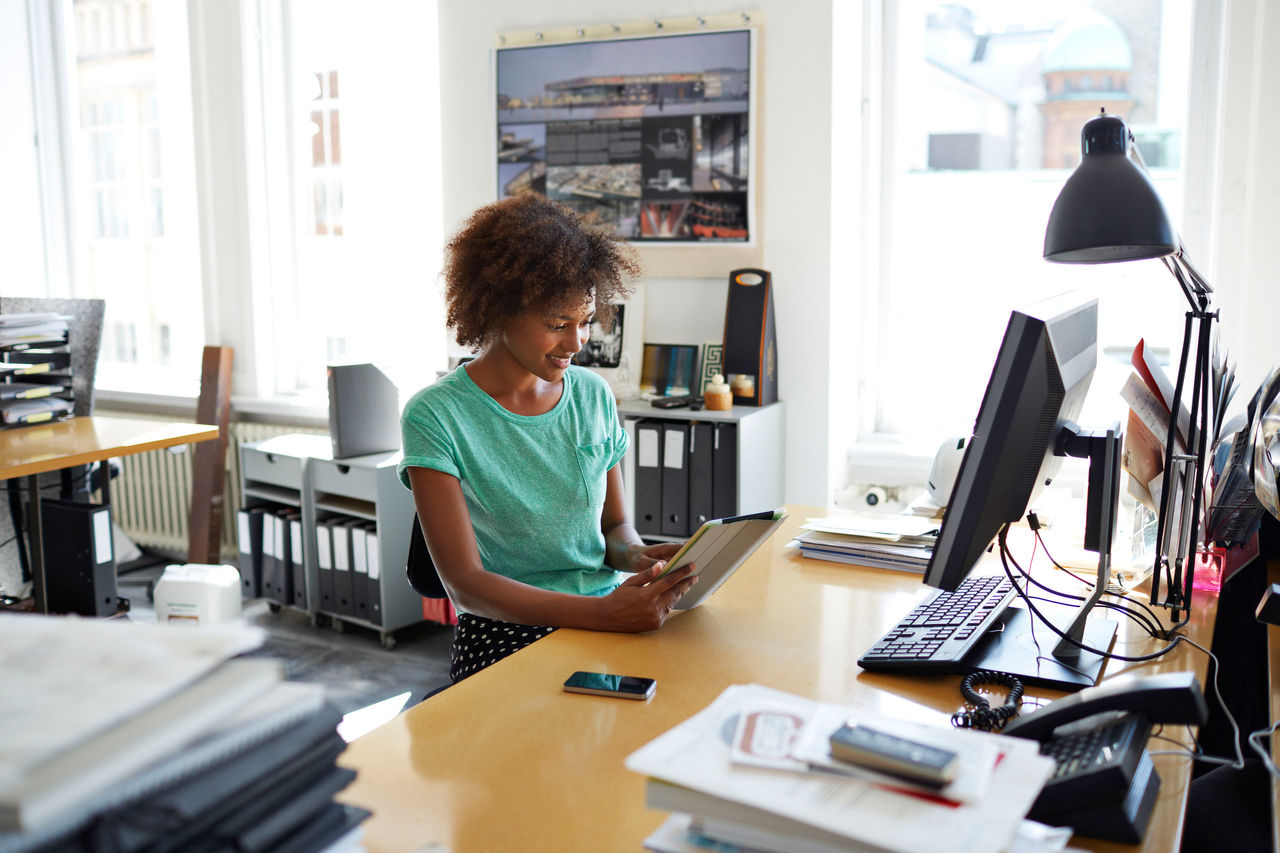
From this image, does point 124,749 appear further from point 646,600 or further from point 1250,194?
point 1250,194

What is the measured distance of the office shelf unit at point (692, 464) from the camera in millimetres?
3248

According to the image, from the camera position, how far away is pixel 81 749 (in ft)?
1.97

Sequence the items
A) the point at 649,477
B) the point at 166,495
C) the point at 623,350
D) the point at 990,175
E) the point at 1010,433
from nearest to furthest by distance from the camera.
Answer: the point at 1010,433 → the point at 649,477 → the point at 990,175 → the point at 623,350 → the point at 166,495

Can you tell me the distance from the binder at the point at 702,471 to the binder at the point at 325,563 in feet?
4.41

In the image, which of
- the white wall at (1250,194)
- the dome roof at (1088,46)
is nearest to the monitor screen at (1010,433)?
the white wall at (1250,194)

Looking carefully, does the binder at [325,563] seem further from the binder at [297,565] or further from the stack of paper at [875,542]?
the stack of paper at [875,542]

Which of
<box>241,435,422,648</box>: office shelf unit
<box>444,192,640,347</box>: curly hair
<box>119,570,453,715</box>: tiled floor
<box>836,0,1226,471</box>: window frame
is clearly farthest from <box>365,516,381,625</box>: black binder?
<box>444,192,640,347</box>: curly hair

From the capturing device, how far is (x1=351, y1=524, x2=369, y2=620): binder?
3648 mm

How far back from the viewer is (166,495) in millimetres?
4859

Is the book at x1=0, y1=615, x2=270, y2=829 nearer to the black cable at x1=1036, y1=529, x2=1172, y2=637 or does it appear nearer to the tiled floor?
the black cable at x1=1036, y1=529, x2=1172, y2=637

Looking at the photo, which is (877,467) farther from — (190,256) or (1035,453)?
(190,256)

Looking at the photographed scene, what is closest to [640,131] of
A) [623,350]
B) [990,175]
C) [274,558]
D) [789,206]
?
[789,206]

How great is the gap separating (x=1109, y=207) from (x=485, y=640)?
1.13 metres

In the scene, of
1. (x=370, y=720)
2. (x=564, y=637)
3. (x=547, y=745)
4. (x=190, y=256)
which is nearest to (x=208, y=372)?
(x=190, y=256)
